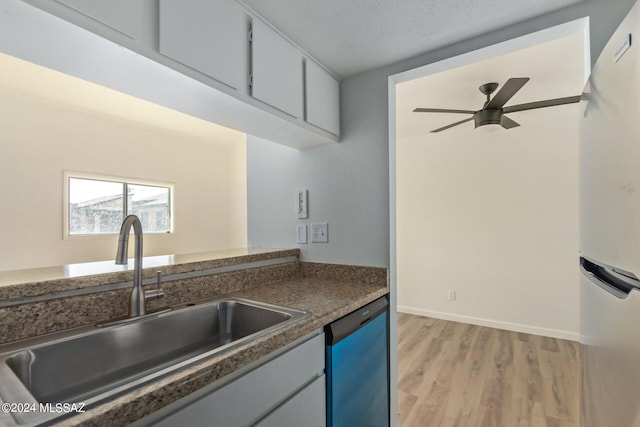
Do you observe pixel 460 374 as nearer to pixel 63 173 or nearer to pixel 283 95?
pixel 283 95

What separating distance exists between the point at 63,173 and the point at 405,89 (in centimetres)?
430

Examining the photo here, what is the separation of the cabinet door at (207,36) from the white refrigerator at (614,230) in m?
1.20

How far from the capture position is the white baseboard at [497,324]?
3.13 meters

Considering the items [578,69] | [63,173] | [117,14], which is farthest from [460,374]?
[63,173]

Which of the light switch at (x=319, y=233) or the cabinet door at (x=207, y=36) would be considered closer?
the cabinet door at (x=207, y=36)

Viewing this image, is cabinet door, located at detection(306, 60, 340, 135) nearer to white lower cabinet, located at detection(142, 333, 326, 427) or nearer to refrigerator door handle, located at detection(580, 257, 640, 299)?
white lower cabinet, located at detection(142, 333, 326, 427)

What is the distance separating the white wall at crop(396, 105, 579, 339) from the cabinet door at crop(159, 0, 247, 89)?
3.30 meters

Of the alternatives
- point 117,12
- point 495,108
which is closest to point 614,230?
point 117,12

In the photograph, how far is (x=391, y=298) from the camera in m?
1.75

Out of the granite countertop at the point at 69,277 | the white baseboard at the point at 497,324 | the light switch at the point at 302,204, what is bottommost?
the white baseboard at the point at 497,324

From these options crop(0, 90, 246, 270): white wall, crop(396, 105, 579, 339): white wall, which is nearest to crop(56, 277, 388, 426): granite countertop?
crop(396, 105, 579, 339): white wall

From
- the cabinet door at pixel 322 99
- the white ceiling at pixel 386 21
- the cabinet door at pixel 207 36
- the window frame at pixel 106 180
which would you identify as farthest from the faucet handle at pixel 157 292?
the window frame at pixel 106 180

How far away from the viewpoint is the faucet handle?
3.79 feet

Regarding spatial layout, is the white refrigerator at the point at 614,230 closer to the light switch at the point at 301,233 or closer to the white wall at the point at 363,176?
the white wall at the point at 363,176
